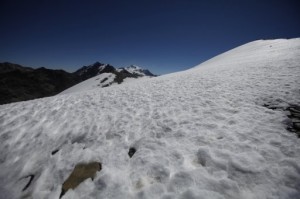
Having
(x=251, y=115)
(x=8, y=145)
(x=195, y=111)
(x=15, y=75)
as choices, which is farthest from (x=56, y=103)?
(x=15, y=75)

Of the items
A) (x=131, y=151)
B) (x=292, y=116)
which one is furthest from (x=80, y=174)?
(x=292, y=116)

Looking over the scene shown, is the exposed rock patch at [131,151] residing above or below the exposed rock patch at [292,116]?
below

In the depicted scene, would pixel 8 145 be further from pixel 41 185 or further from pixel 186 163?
pixel 186 163

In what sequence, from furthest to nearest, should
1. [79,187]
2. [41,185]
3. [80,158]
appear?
[80,158]
[41,185]
[79,187]

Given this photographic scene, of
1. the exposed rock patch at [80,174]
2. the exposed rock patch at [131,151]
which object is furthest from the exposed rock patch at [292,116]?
the exposed rock patch at [80,174]

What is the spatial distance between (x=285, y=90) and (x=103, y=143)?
26.4ft

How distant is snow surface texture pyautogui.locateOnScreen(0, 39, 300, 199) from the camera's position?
345 cm

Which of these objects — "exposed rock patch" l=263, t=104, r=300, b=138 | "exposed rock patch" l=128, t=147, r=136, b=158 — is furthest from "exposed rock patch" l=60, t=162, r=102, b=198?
"exposed rock patch" l=263, t=104, r=300, b=138

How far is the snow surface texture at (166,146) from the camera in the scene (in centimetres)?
345

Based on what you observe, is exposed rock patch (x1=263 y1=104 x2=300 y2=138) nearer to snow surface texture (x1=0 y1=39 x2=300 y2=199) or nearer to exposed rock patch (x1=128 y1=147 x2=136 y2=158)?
snow surface texture (x1=0 y1=39 x2=300 y2=199)

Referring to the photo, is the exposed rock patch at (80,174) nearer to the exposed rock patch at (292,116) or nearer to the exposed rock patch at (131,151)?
the exposed rock patch at (131,151)

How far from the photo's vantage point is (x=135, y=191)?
3.56 meters

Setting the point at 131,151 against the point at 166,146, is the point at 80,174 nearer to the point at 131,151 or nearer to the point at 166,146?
the point at 131,151

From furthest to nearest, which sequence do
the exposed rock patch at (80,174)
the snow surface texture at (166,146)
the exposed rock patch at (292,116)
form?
the exposed rock patch at (292,116) → the exposed rock patch at (80,174) → the snow surface texture at (166,146)
